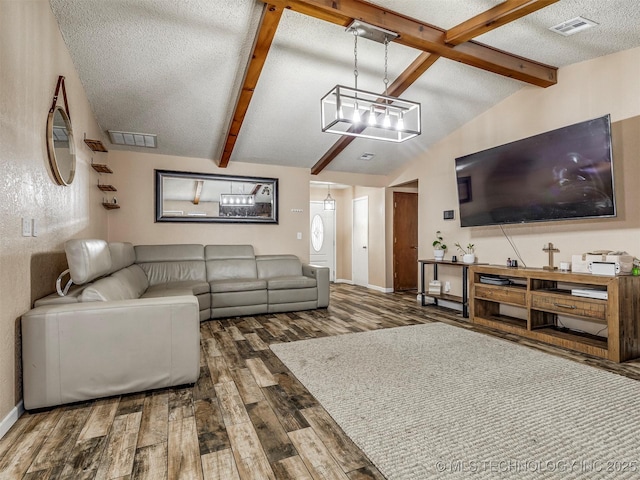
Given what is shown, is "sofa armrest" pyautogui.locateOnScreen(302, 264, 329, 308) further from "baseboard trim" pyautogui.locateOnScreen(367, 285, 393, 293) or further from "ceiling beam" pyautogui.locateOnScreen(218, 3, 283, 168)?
"ceiling beam" pyautogui.locateOnScreen(218, 3, 283, 168)

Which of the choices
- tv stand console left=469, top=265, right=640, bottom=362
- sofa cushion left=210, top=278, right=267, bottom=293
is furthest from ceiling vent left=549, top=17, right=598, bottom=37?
sofa cushion left=210, top=278, right=267, bottom=293

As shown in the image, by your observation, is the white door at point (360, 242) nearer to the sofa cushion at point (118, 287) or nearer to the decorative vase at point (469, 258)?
the decorative vase at point (469, 258)

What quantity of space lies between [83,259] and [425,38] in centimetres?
333

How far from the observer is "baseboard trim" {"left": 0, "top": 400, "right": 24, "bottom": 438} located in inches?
67.8

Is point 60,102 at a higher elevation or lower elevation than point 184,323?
higher

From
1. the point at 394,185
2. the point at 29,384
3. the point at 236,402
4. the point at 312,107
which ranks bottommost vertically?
the point at 236,402

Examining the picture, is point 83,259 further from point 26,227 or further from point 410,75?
point 410,75

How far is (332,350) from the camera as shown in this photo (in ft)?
10.0

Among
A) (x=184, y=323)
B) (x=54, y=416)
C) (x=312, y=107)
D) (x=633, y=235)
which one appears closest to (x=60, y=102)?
(x=184, y=323)

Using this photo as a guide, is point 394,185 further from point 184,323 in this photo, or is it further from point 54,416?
point 54,416

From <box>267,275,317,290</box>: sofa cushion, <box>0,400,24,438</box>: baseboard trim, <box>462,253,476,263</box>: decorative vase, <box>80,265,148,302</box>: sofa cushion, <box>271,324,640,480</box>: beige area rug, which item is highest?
<box>462,253,476,263</box>: decorative vase

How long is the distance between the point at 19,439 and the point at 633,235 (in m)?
4.80

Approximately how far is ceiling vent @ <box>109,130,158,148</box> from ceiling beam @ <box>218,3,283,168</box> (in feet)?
3.27

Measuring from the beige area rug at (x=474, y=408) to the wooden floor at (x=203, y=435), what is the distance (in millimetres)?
167
